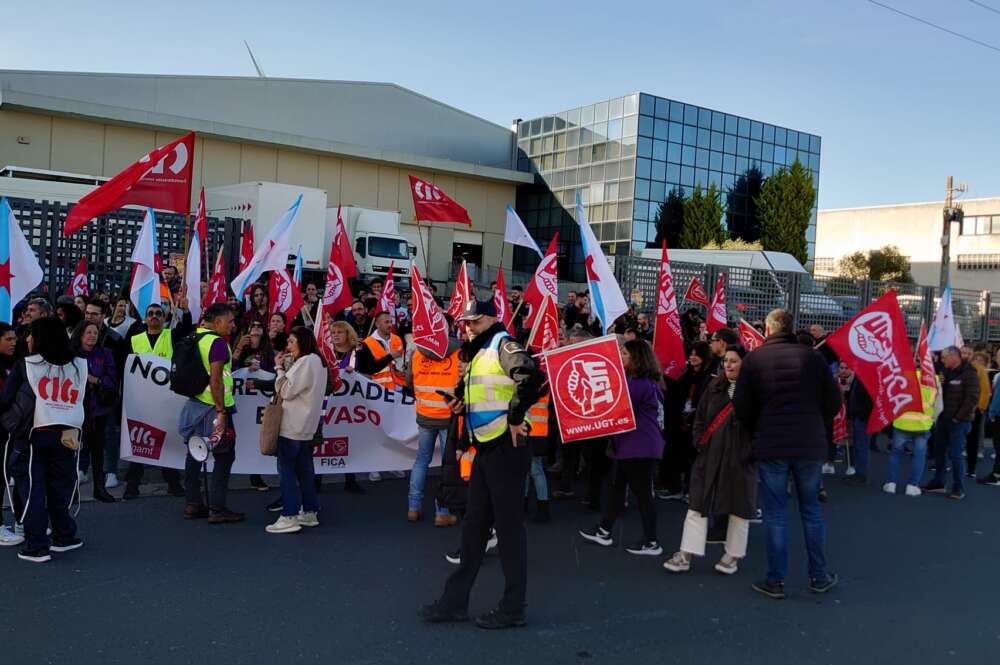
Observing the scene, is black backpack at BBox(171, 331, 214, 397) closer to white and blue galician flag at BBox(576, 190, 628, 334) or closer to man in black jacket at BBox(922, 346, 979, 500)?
white and blue galician flag at BBox(576, 190, 628, 334)

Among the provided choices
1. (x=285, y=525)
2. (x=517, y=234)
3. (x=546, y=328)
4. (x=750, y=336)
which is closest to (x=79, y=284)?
(x=517, y=234)

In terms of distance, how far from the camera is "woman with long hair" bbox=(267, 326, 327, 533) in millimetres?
6852

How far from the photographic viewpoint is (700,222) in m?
41.9

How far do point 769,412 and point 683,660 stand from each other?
76.5 inches

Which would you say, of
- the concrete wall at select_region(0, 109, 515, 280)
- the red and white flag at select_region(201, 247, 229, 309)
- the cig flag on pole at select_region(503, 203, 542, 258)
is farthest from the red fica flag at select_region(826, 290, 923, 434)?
the concrete wall at select_region(0, 109, 515, 280)

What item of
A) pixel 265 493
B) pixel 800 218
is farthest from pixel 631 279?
pixel 800 218

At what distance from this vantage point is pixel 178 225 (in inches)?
579

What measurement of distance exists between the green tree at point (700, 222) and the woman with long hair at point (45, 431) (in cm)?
3817

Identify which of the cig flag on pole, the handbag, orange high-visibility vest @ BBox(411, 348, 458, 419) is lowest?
the handbag

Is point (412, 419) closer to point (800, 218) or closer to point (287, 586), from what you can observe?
point (287, 586)

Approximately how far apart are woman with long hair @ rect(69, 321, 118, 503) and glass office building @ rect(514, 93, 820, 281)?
1387 inches

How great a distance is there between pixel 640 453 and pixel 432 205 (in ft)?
26.9

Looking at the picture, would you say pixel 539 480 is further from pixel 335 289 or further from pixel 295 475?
pixel 335 289

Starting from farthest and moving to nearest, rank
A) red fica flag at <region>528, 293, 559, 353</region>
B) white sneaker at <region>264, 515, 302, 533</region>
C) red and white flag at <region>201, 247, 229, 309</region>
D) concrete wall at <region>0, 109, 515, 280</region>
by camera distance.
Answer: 1. concrete wall at <region>0, 109, 515, 280</region>
2. red and white flag at <region>201, 247, 229, 309</region>
3. red fica flag at <region>528, 293, 559, 353</region>
4. white sneaker at <region>264, 515, 302, 533</region>
